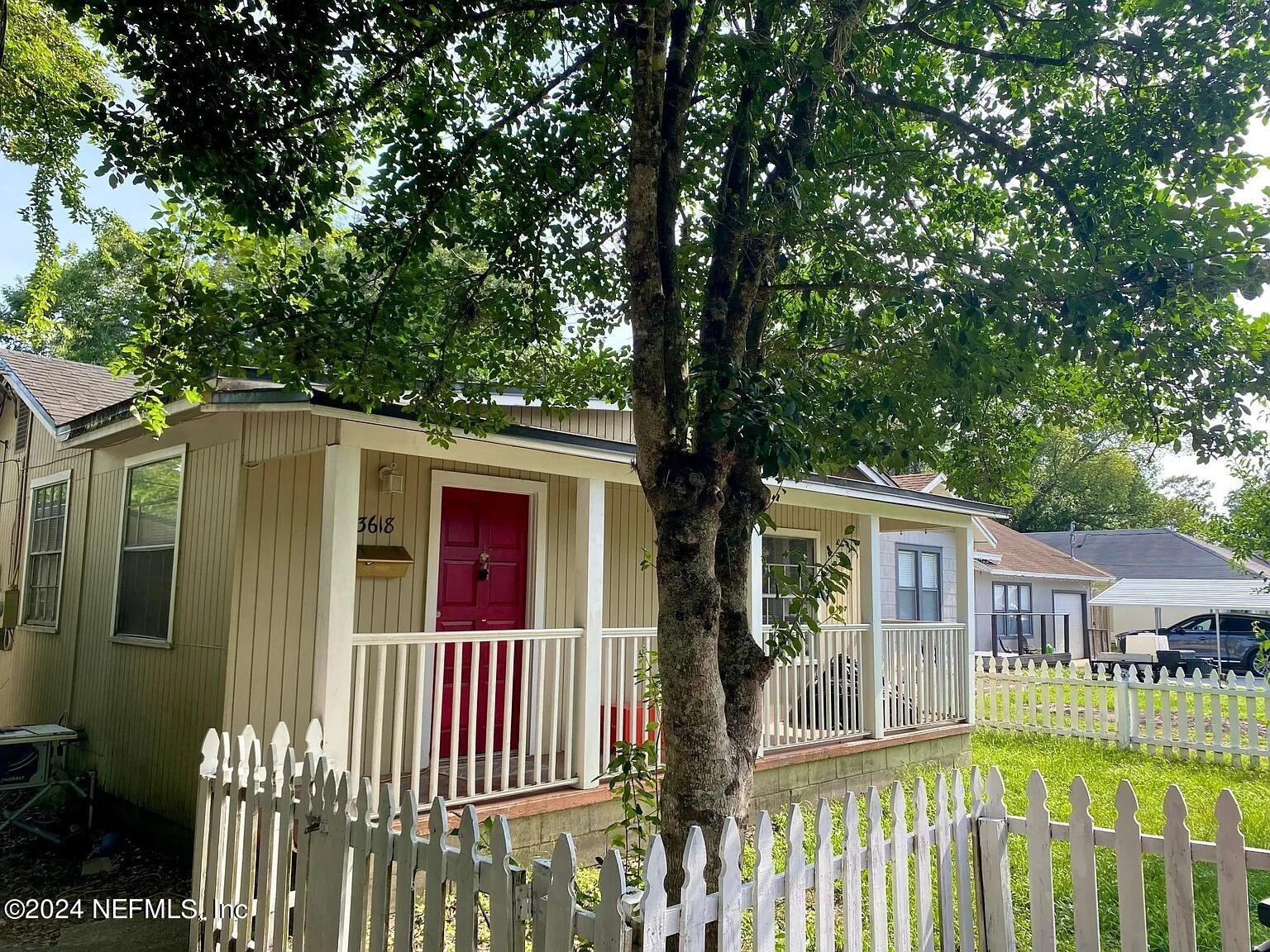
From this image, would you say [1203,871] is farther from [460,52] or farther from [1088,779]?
[460,52]

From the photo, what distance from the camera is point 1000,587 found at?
25.4m

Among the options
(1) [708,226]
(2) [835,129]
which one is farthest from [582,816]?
(2) [835,129]

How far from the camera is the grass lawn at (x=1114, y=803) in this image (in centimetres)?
543

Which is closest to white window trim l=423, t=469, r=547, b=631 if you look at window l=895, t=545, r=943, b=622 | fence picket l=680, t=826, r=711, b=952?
fence picket l=680, t=826, r=711, b=952

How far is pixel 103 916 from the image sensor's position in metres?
5.35

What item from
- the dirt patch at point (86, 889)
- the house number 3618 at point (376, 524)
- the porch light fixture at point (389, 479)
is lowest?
the dirt patch at point (86, 889)

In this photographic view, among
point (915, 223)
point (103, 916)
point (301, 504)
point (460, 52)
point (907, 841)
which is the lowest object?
point (103, 916)

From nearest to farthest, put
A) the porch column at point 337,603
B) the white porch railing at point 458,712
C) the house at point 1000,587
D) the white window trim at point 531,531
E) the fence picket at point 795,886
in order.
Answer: the fence picket at point 795,886, the porch column at point 337,603, the white porch railing at point 458,712, the white window trim at point 531,531, the house at point 1000,587

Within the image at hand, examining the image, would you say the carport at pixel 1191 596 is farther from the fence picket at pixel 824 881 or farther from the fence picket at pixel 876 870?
the fence picket at pixel 824 881

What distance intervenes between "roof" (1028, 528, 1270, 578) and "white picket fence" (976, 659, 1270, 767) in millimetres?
20414

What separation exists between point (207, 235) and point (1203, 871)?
25.9ft

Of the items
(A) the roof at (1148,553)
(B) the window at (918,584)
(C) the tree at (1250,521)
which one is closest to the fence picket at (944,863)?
(C) the tree at (1250,521)

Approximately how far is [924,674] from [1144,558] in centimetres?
2898

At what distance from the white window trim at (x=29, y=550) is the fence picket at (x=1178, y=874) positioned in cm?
1000
